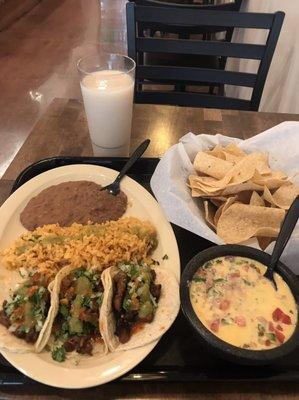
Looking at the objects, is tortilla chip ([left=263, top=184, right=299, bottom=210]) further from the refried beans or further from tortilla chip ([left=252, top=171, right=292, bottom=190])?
the refried beans

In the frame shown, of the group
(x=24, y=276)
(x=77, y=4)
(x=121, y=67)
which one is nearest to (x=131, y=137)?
(x=121, y=67)

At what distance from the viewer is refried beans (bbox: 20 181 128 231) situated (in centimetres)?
118

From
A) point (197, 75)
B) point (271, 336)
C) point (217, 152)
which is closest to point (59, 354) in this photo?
point (271, 336)

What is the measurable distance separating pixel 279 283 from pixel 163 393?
0.37 m

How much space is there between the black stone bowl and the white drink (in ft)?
2.25

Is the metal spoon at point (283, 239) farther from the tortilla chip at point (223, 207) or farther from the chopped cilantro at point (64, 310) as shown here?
the chopped cilantro at point (64, 310)

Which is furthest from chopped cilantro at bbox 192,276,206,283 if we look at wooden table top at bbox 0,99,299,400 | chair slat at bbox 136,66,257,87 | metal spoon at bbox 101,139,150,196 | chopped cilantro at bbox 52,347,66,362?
chair slat at bbox 136,66,257,87

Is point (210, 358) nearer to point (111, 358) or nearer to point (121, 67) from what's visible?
point (111, 358)

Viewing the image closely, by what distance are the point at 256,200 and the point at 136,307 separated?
20.1 inches

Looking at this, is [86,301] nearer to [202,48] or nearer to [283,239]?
[283,239]

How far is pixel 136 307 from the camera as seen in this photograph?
2.93 ft

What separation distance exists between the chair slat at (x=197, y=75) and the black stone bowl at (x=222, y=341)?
3.86 ft

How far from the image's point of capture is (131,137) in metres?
1.54

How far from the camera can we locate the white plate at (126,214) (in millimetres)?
781
